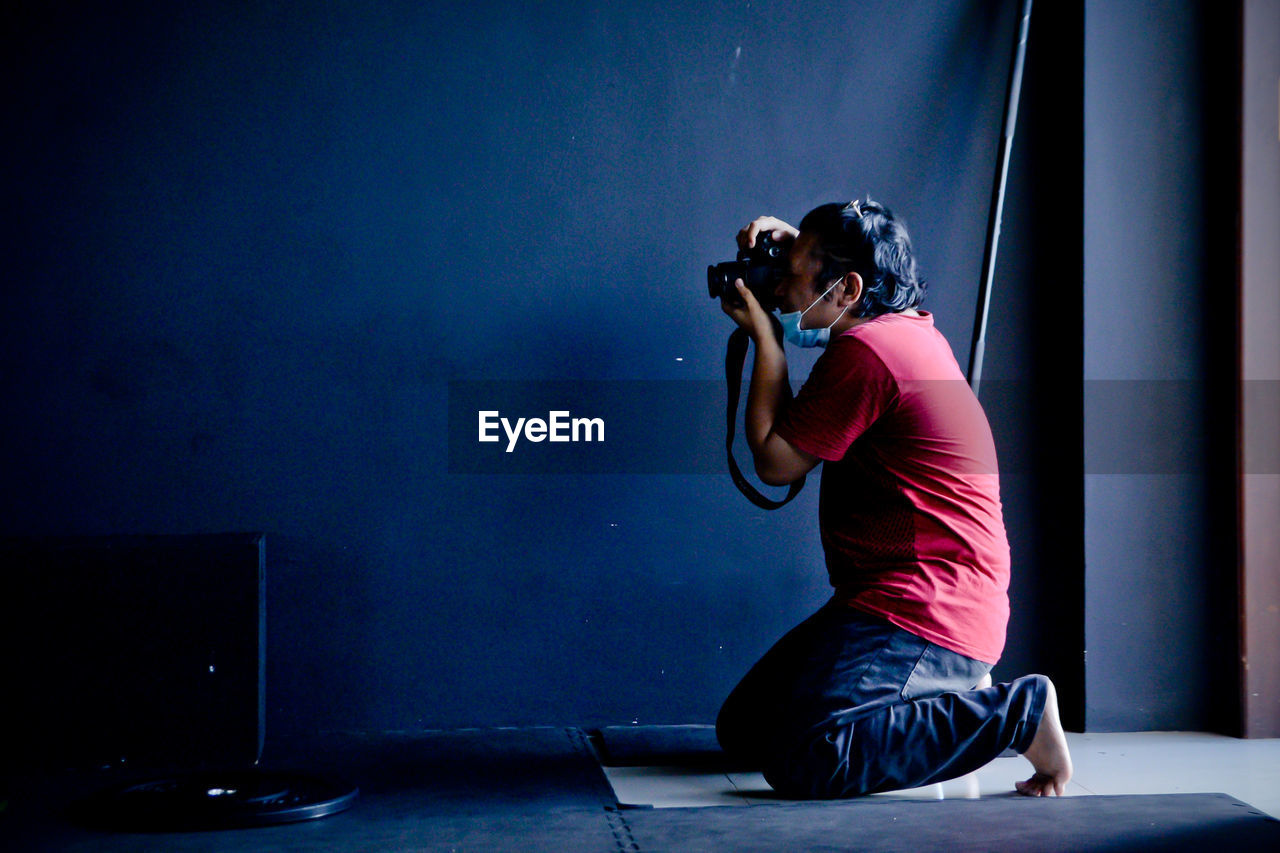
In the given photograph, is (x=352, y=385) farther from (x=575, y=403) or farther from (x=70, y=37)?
(x=70, y=37)

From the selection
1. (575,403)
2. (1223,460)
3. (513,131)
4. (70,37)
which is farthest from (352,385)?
(1223,460)

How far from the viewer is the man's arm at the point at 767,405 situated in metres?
2.03

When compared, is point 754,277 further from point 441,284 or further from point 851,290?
point 441,284

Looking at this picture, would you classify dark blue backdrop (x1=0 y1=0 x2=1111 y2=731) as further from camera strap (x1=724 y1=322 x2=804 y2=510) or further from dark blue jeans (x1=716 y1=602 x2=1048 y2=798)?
dark blue jeans (x1=716 y1=602 x2=1048 y2=798)

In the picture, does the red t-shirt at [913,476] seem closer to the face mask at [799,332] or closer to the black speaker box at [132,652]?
the face mask at [799,332]

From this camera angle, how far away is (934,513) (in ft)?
6.52

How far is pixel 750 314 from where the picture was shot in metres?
2.13

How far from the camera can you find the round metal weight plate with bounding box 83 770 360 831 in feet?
5.66

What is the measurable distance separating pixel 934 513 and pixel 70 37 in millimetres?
1866

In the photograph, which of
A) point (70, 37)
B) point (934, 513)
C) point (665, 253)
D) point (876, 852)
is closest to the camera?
point (876, 852)

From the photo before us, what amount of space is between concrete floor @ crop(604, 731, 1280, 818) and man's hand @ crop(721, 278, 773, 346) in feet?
2.53

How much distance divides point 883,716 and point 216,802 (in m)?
1.03

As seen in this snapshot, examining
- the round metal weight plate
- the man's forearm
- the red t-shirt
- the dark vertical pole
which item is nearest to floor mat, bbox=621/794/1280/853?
the red t-shirt

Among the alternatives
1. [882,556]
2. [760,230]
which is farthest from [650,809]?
[760,230]
